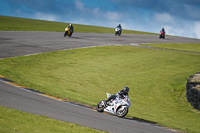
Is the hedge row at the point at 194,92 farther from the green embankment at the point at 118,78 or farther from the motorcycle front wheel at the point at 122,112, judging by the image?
the motorcycle front wheel at the point at 122,112

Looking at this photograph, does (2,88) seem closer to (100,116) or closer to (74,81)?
(100,116)

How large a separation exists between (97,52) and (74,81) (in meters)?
11.6

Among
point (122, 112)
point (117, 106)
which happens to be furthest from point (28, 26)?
point (122, 112)

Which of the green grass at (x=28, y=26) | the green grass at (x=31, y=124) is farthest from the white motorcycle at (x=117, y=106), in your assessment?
the green grass at (x=28, y=26)

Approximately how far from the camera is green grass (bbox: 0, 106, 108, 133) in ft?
24.5

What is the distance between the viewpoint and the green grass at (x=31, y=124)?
7.48 metres

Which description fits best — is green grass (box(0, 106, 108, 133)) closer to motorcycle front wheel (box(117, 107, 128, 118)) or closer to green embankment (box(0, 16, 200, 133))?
motorcycle front wheel (box(117, 107, 128, 118))

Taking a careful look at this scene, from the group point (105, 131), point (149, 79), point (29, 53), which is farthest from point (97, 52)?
point (105, 131)

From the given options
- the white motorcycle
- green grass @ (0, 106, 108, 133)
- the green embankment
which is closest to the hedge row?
the green embankment

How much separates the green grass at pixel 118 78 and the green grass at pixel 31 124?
15.7 ft

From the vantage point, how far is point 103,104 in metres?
12.7

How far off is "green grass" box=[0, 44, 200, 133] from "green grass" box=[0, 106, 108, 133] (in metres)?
4.79

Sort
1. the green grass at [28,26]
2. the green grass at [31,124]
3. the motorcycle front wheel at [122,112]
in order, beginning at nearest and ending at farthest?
the green grass at [31,124]
the motorcycle front wheel at [122,112]
the green grass at [28,26]

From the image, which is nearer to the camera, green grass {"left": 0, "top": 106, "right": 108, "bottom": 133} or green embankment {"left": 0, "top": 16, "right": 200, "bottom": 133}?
green grass {"left": 0, "top": 106, "right": 108, "bottom": 133}
